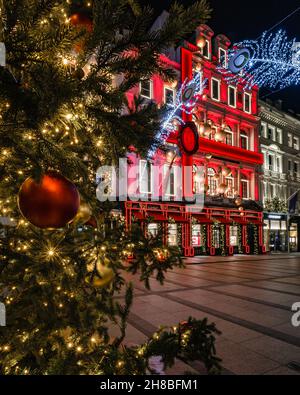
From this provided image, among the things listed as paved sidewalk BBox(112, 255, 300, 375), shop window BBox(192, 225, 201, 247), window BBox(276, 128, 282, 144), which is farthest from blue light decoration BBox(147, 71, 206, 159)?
window BBox(276, 128, 282, 144)

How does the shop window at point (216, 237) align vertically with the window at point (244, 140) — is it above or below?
below

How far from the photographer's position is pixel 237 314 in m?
5.99

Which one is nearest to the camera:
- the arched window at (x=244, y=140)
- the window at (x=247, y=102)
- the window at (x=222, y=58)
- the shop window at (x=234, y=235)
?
the window at (x=222, y=58)

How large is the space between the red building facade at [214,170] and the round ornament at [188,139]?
3882 mm

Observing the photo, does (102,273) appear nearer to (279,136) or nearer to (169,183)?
(169,183)

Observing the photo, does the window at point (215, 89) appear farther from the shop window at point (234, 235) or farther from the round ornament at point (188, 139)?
the shop window at point (234, 235)

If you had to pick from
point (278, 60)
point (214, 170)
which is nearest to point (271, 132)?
point (214, 170)

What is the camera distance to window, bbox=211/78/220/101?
23.2 m

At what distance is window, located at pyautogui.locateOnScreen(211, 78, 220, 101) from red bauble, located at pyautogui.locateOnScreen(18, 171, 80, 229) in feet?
78.7

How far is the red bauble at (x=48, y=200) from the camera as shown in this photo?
4.64 feet

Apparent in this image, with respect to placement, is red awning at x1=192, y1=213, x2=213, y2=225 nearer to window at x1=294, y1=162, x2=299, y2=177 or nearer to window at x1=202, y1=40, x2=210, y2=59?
window at x1=202, y1=40, x2=210, y2=59

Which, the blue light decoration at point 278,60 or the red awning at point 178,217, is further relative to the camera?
the red awning at point 178,217

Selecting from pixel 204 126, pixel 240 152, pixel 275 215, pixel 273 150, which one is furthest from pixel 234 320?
pixel 273 150

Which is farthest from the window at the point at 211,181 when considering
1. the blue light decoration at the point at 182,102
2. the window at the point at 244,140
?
the blue light decoration at the point at 182,102
